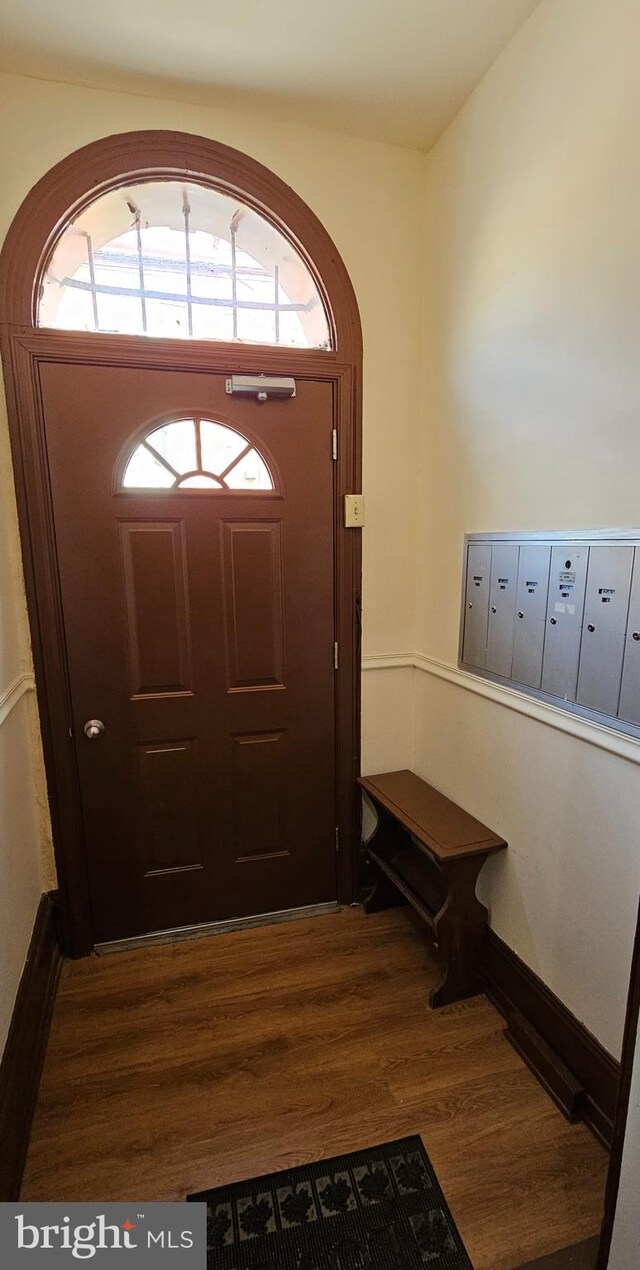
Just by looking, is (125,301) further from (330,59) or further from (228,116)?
(330,59)

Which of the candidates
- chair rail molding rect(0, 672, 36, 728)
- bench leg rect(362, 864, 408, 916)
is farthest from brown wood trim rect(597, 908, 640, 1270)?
chair rail molding rect(0, 672, 36, 728)

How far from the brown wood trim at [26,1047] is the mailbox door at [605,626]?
1689mm

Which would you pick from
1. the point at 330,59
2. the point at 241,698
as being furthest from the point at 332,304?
the point at 241,698

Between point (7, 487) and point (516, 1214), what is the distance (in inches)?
92.0

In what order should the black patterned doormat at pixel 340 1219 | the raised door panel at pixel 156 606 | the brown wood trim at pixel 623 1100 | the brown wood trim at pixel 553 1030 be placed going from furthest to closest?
1. the raised door panel at pixel 156 606
2. the brown wood trim at pixel 553 1030
3. the black patterned doormat at pixel 340 1219
4. the brown wood trim at pixel 623 1100

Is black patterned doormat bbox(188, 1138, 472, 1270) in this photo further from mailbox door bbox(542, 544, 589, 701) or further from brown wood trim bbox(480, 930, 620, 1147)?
mailbox door bbox(542, 544, 589, 701)

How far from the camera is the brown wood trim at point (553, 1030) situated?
54.7 inches

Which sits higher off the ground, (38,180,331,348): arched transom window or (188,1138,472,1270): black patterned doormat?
(38,180,331,348): arched transom window

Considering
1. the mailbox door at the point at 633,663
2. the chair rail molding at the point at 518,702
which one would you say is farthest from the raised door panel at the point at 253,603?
the mailbox door at the point at 633,663

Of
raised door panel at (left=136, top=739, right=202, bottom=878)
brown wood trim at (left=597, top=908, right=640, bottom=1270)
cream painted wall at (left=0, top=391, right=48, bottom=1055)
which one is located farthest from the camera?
raised door panel at (left=136, top=739, right=202, bottom=878)

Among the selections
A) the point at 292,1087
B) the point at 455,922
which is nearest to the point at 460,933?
the point at 455,922

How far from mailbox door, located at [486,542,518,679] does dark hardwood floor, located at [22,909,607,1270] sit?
1135mm

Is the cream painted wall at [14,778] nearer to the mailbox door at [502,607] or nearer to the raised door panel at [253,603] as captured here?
the raised door panel at [253,603]

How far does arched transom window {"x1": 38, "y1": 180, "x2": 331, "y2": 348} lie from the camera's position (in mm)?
1809
